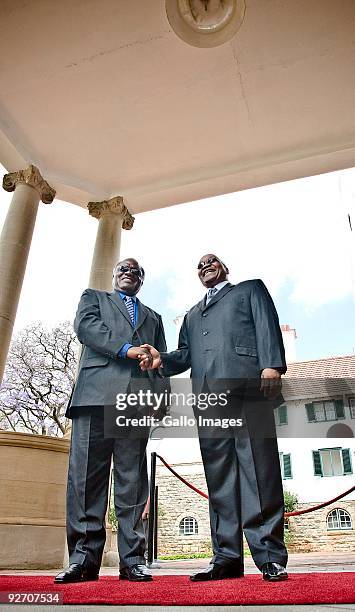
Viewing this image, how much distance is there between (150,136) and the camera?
267 inches

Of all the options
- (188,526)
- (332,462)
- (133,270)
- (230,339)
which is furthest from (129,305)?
(332,462)

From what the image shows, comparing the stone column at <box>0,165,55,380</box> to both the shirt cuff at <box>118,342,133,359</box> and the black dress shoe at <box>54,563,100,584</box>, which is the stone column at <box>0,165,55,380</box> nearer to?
the shirt cuff at <box>118,342,133,359</box>

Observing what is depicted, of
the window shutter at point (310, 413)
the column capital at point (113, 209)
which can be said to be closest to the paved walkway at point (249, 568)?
the column capital at point (113, 209)

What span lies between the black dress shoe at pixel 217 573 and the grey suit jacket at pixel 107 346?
993mm

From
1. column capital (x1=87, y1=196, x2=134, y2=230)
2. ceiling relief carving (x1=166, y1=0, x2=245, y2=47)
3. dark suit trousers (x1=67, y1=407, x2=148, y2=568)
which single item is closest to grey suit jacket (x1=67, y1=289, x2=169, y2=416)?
dark suit trousers (x1=67, y1=407, x2=148, y2=568)

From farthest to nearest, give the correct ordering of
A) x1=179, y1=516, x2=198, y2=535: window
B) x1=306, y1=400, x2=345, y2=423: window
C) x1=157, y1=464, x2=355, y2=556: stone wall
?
x1=179, y1=516, x2=198, y2=535: window, x1=157, y1=464, x2=355, y2=556: stone wall, x1=306, y1=400, x2=345, y2=423: window

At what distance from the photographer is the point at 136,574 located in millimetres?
2455

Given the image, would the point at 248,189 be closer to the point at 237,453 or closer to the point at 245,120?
the point at 245,120

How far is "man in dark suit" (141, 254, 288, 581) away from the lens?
2469mm

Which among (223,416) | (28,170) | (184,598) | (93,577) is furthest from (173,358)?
(28,170)

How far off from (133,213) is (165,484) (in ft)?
53.2

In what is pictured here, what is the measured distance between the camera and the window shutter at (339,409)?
21231 mm

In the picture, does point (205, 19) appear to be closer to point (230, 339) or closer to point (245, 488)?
point (230, 339)

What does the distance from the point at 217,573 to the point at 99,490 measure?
751 mm
